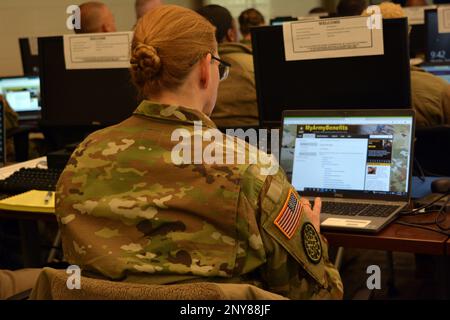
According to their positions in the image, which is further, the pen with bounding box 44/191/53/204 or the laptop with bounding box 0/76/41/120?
the laptop with bounding box 0/76/41/120

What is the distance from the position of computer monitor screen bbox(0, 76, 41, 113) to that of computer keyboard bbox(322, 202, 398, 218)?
351 cm

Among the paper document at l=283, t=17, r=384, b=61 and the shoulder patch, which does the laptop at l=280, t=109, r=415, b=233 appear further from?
the shoulder patch

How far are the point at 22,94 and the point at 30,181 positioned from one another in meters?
2.77

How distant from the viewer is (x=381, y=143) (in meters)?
1.96

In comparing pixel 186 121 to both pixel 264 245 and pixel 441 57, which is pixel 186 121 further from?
pixel 441 57

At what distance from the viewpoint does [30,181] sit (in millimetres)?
2459

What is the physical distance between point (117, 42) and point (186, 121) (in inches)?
53.9

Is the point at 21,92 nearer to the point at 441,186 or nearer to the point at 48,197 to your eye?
the point at 48,197

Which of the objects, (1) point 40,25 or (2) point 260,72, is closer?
(2) point 260,72

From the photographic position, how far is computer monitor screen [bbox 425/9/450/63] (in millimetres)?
3660

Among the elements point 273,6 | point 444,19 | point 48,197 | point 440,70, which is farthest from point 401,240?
point 273,6

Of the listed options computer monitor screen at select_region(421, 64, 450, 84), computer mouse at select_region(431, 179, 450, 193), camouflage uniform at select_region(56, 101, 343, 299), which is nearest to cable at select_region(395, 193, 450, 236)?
computer mouse at select_region(431, 179, 450, 193)

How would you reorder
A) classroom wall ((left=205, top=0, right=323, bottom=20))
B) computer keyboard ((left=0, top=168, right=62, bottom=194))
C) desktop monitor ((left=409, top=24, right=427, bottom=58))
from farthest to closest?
1. classroom wall ((left=205, top=0, right=323, bottom=20))
2. desktop monitor ((left=409, top=24, right=427, bottom=58))
3. computer keyboard ((left=0, top=168, right=62, bottom=194))
